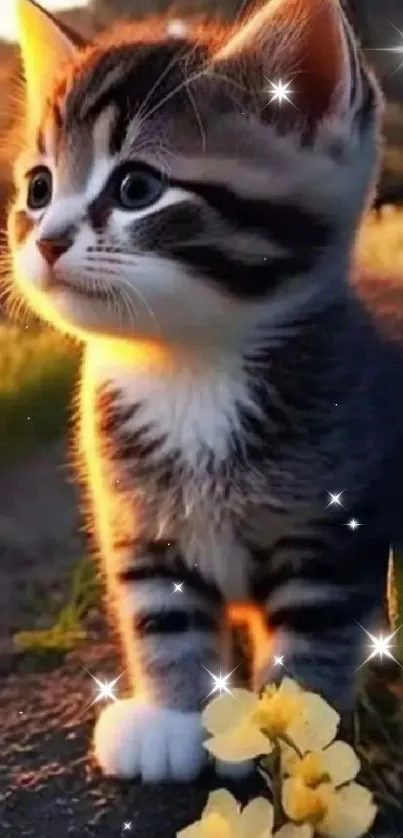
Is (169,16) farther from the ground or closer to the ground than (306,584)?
farther from the ground

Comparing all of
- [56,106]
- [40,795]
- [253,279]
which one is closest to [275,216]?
[253,279]

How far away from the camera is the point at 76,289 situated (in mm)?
692

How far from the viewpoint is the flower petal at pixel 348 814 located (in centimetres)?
67

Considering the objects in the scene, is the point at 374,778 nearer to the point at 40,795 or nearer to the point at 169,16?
the point at 40,795

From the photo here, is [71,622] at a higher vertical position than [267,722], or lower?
higher

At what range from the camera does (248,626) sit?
2.47ft

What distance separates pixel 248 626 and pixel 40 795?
166mm

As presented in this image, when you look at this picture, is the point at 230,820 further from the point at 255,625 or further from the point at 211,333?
the point at 211,333

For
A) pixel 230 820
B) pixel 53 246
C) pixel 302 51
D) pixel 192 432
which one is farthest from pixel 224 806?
pixel 302 51

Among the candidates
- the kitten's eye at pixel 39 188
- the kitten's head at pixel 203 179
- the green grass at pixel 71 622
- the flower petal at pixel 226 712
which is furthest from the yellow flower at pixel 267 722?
the kitten's eye at pixel 39 188

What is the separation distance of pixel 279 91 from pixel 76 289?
171 millimetres

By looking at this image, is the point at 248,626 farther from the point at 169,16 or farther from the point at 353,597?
the point at 169,16

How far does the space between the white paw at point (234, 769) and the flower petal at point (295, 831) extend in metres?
0.05

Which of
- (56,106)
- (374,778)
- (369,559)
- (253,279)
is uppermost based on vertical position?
(56,106)
